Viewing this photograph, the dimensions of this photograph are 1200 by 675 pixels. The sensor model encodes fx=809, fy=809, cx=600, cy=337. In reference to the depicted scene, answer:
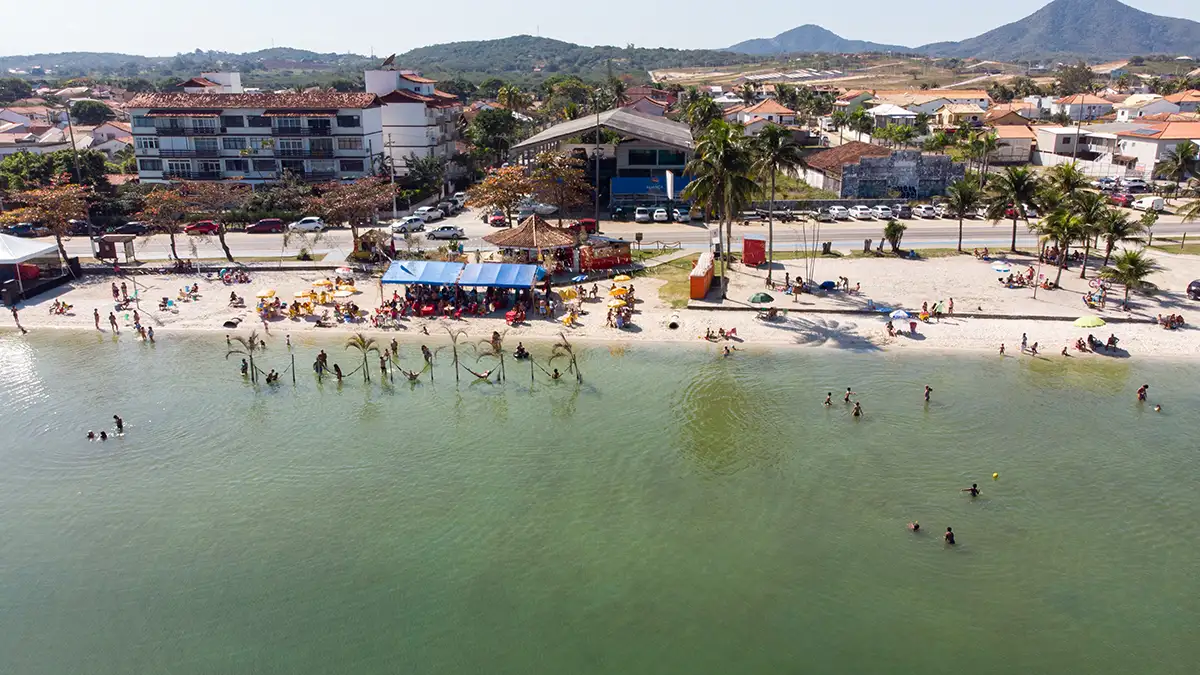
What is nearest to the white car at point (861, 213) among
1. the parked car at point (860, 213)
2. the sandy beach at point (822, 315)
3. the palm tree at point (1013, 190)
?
the parked car at point (860, 213)

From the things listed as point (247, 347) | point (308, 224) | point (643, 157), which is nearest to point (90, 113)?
point (308, 224)

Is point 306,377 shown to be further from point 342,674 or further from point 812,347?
point 812,347

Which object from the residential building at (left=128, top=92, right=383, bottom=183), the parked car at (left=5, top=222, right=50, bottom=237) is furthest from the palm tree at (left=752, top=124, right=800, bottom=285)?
the parked car at (left=5, top=222, right=50, bottom=237)

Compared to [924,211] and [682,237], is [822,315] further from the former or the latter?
[924,211]

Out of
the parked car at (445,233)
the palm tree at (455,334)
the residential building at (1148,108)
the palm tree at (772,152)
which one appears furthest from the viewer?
the residential building at (1148,108)

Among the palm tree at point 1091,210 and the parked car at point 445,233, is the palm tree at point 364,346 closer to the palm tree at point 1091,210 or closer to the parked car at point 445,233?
the parked car at point 445,233

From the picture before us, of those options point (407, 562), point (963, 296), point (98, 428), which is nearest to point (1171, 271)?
point (963, 296)

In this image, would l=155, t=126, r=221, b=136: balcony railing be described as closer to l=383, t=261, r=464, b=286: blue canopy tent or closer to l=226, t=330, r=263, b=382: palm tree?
l=383, t=261, r=464, b=286: blue canopy tent
